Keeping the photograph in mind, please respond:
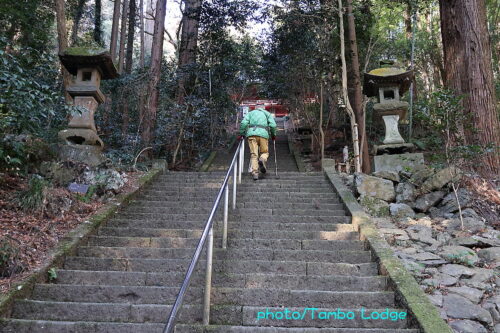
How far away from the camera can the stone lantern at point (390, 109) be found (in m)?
8.03

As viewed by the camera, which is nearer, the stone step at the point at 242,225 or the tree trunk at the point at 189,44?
the stone step at the point at 242,225

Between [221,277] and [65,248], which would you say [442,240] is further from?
[65,248]

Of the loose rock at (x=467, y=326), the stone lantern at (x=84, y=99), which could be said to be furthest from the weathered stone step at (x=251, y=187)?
the loose rock at (x=467, y=326)

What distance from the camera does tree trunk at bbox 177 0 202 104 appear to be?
10734 millimetres

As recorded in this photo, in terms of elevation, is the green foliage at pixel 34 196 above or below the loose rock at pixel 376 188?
below

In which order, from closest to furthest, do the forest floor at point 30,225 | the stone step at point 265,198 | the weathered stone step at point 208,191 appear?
1. the forest floor at point 30,225
2. the stone step at point 265,198
3. the weathered stone step at point 208,191

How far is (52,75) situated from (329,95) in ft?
27.4

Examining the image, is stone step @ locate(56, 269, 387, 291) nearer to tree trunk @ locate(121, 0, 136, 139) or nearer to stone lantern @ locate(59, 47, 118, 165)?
stone lantern @ locate(59, 47, 118, 165)

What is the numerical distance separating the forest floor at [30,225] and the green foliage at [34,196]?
0.15ft

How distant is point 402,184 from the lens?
6836 millimetres

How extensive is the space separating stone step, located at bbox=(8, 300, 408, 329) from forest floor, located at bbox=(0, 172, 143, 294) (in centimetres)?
46

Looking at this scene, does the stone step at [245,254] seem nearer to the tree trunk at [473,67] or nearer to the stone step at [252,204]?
the stone step at [252,204]

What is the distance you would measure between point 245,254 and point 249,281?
23.3 inches

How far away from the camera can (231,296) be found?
11.5 feet
